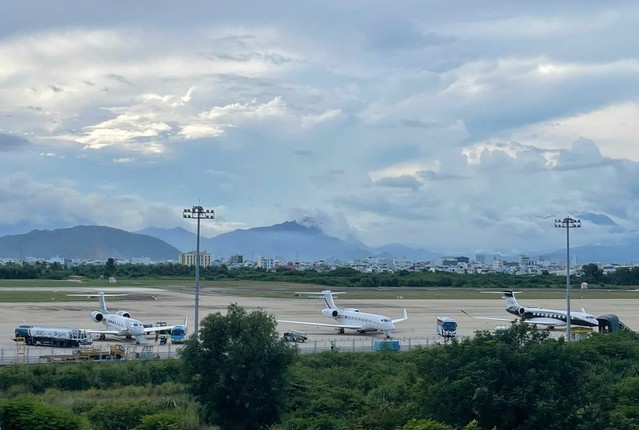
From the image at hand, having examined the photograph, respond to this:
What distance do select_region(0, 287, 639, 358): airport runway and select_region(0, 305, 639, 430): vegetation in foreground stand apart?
30.1 m

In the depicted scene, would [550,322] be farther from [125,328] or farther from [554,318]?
[125,328]

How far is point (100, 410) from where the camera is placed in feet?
127

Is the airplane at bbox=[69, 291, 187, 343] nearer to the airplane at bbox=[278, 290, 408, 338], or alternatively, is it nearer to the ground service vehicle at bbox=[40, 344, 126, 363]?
the ground service vehicle at bbox=[40, 344, 126, 363]

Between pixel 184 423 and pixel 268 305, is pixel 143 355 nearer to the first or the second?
pixel 184 423

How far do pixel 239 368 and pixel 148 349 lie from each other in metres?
27.3

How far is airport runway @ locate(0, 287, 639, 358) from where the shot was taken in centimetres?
8078

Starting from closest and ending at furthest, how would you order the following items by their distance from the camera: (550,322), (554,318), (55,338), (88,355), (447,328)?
(88,355)
(55,338)
(447,328)
(550,322)
(554,318)

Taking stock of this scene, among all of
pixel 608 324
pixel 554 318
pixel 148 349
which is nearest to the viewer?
pixel 148 349

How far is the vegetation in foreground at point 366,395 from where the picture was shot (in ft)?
108

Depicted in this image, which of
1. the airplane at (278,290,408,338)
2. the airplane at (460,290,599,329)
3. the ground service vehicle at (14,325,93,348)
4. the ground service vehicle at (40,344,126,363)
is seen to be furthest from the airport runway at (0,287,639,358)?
the ground service vehicle at (40,344,126,363)

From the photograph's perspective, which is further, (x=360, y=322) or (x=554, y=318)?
(x=554, y=318)

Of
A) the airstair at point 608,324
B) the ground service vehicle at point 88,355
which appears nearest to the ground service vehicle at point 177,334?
the ground service vehicle at point 88,355

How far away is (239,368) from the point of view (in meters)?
37.8

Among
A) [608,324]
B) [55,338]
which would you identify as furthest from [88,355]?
[608,324]
